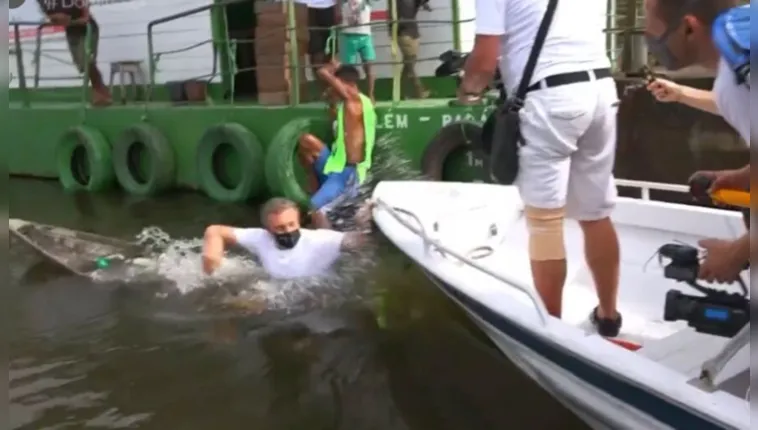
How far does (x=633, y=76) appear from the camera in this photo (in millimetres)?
7129

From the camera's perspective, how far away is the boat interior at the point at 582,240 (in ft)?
13.6

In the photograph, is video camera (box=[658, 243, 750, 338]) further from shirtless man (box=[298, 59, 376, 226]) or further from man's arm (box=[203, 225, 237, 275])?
shirtless man (box=[298, 59, 376, 226])

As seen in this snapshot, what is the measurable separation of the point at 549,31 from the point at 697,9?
45.3 inches

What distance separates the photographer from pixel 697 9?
2.40 meters

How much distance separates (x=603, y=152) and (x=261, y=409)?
201 cm

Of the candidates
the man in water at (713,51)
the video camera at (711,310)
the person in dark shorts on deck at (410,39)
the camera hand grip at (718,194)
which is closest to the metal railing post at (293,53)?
the person in dark shorts on deck at (410,39)

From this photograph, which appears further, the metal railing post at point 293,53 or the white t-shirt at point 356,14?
the white t-shirt at point 356,14

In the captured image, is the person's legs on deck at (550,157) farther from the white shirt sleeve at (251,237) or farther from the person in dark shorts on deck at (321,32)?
the person in dark shorts on deck at (321,32)

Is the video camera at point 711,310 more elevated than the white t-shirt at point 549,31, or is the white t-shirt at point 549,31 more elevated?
the white t-shirt at point 549,31

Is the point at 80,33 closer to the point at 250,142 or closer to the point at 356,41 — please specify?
the point at 250,142

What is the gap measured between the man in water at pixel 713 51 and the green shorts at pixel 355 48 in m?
6.01

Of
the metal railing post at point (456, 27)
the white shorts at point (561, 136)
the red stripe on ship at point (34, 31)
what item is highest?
the red stripe on ship at point (34, 31)

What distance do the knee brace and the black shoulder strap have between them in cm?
47

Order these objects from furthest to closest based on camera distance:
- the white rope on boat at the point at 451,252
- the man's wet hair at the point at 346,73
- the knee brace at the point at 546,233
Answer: the man's wet hair at the point at 346,73
the knee brace at the point at 546,233
the white rope on boat at the point at 451,252
